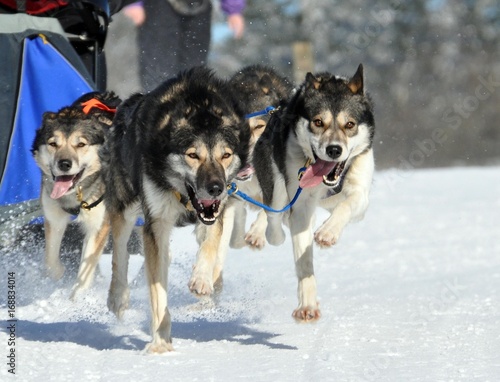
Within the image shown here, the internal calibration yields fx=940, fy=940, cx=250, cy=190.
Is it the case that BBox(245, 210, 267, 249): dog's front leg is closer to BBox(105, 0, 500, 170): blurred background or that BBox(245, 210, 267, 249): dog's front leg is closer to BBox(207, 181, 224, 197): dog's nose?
BBox(207, 181, 224, 197): dog's nose

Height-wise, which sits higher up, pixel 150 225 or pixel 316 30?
pixel 316 30

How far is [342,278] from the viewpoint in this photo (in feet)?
17.3

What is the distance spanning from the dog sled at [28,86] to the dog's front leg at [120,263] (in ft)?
1.79

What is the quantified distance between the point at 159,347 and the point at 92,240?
4.26 feet

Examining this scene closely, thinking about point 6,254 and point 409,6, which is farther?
point 409,6

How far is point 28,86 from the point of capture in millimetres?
4559

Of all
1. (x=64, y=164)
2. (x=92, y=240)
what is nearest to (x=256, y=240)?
(x=92, y=240)

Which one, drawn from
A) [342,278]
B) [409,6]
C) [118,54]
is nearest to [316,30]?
[409,6]

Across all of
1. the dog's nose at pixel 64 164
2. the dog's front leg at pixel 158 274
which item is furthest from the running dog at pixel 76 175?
the dog's front leg at pixel 158 274

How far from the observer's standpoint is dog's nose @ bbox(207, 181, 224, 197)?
10.6ft

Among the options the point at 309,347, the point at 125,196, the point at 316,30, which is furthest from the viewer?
the point at 316,30

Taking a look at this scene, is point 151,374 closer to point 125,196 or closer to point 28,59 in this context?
point 125,196

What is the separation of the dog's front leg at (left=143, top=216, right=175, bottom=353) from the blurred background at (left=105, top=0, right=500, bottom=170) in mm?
15573

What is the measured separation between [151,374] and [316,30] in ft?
65.7
